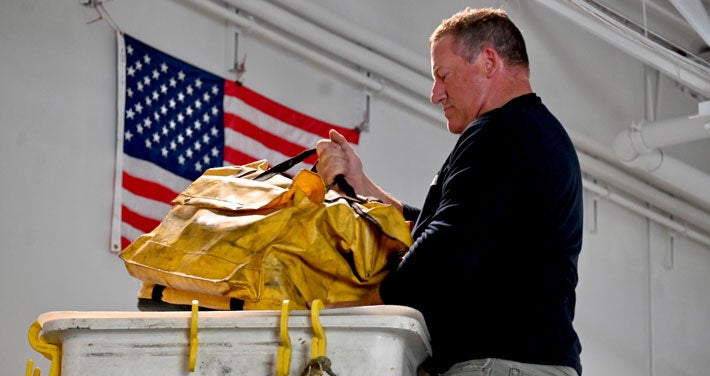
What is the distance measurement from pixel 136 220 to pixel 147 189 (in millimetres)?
198

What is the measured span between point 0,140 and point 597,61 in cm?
485

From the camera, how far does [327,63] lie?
7.35m

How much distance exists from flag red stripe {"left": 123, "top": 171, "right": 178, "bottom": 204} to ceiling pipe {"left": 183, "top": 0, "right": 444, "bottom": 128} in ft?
3.72

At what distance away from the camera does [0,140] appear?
19.3 ft

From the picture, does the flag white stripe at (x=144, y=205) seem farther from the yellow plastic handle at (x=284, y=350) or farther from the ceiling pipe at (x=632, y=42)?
the yellow plastic handle at (x=284, y=350)

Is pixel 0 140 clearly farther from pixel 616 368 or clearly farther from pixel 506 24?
pixel 616 368

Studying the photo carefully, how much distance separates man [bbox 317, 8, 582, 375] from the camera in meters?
2.41

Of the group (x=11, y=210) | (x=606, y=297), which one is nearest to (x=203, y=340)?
(x=11, y=210)

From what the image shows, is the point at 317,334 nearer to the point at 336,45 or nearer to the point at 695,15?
the point at 695,15

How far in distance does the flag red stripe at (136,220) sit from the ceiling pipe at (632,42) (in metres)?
2.65

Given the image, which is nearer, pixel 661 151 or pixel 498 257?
pixel 498 257

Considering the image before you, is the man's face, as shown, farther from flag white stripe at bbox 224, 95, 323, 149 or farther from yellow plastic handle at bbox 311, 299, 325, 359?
flag white stripe at bbox 224, 95, 323, 149

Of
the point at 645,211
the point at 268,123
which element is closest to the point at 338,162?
the point at 268,123

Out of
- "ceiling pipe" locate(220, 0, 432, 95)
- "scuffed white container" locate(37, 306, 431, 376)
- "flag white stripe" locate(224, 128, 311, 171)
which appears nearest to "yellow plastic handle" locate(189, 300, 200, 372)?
"scuffed white container" locate(37, 306, 431, 376)
